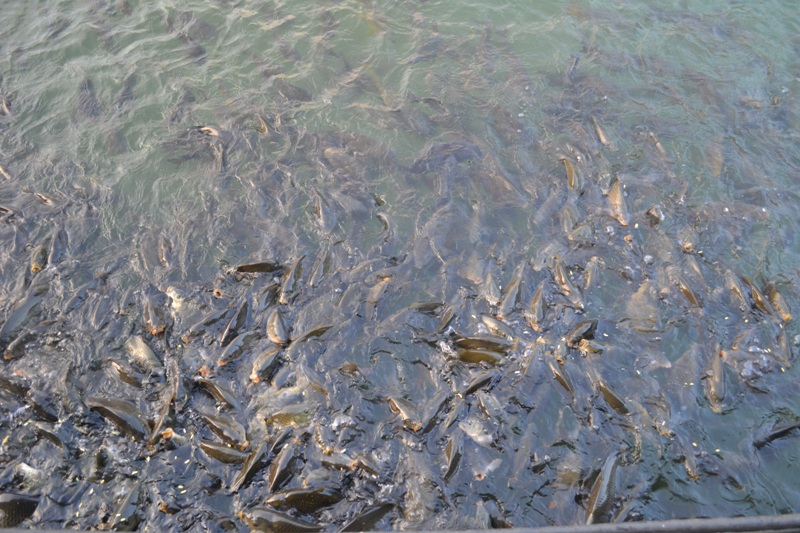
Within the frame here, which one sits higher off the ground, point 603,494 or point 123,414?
point 123,414

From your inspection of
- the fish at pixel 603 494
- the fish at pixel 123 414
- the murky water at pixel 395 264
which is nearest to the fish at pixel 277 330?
the murky water at pixel 395 264

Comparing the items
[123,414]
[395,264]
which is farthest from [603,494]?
[123,414]

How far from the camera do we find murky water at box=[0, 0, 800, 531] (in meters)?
4.45

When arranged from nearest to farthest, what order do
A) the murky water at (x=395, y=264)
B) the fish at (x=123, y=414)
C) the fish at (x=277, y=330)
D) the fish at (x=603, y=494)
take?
the fish at (x=603, y=494), the murky water at (x=395, y=264), the fish at (x=123, y=414), the fish at (x=277, y=330)

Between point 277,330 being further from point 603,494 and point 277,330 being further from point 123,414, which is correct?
point 603,494

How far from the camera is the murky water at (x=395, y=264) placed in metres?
4.45

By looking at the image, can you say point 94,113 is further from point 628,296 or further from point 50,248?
point 628,296

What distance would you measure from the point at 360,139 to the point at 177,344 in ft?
11.8

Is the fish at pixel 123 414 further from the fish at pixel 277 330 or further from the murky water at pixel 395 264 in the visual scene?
the fish at pixel 277 330

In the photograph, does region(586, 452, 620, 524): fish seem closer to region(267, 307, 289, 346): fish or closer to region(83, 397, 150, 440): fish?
region(267, 307, 289, 346): fish

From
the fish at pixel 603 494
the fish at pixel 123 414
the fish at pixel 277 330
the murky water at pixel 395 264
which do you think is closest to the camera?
the fish at pixel 603 494

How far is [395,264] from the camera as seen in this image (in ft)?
19.7

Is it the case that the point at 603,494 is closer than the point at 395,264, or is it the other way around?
the point at 603,494

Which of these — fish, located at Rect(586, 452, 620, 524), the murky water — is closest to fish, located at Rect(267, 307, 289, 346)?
the murky water
